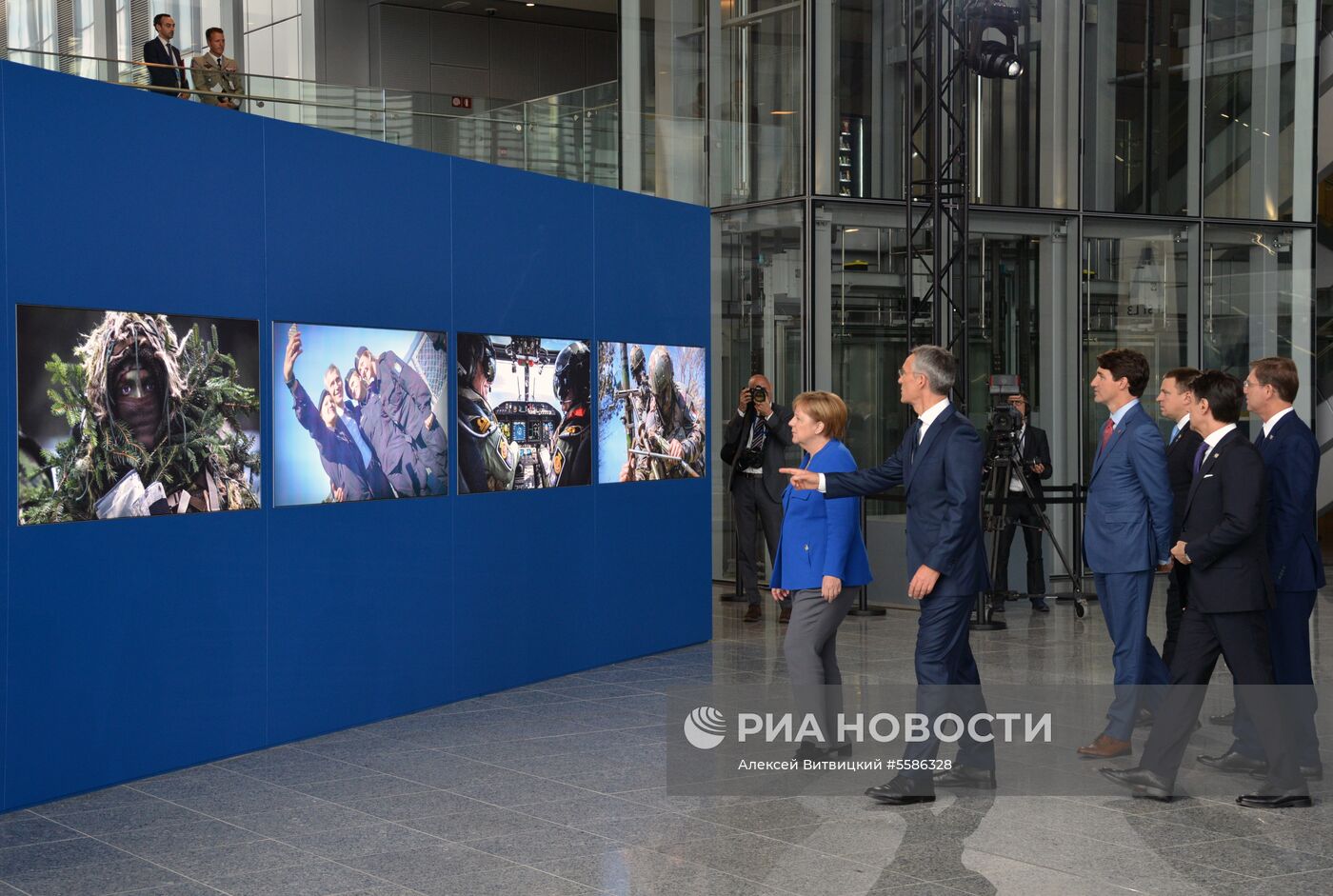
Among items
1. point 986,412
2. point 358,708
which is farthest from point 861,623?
point 358,708

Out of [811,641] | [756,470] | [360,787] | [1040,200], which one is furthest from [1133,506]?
[1040,200]

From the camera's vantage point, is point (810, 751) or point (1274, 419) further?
point (810, 751)

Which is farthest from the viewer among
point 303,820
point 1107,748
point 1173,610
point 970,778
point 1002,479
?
point 1002,479

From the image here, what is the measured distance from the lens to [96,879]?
5340mm

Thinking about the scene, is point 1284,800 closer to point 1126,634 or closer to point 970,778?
point 1126,634

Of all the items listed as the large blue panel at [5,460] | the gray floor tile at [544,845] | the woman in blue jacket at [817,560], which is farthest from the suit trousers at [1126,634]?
the large blue panel at [5,460]

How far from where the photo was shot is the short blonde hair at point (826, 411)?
704cm

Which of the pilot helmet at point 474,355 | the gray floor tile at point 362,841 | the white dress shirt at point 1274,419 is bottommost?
the gray floor tile at point 362,841

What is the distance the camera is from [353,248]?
8156 millimetres

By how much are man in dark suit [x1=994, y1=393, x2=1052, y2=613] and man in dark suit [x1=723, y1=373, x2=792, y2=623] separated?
2.02 meters

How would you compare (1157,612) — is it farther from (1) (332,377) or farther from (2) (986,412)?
(1) (332,377)

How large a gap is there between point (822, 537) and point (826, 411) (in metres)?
0.60

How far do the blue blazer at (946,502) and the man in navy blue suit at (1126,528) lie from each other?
898 millimetres

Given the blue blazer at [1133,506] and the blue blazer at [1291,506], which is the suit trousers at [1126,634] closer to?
the blue blazer at [1133,506]
